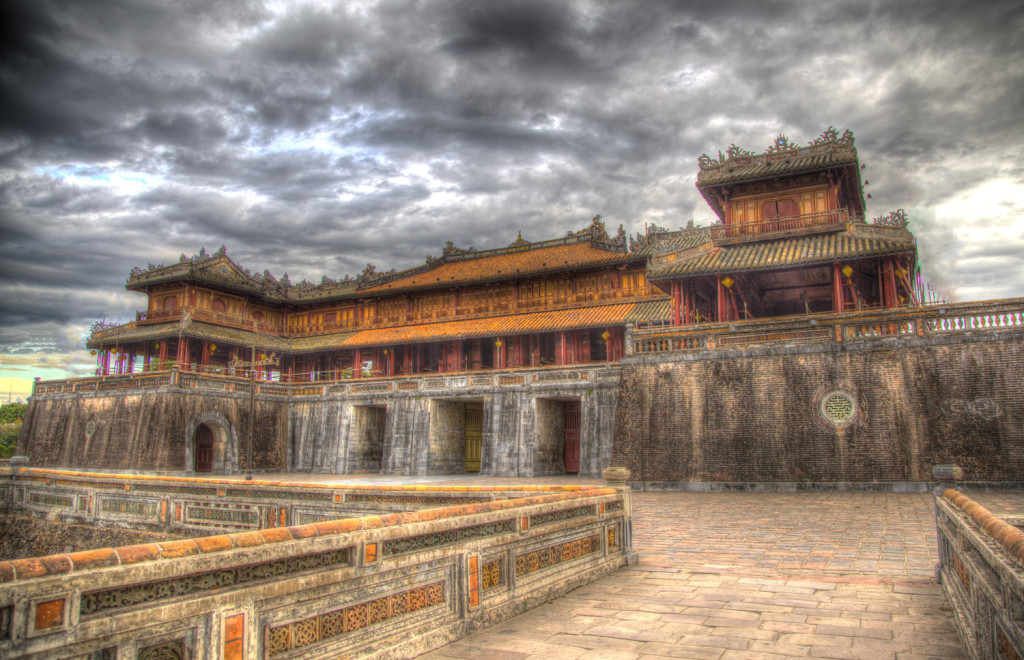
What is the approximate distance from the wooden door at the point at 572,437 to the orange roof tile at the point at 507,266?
8.49 meters

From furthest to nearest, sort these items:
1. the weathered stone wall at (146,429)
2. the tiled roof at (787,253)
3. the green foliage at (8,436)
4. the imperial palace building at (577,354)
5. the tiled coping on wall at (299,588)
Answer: the green foliage at (8,436) < the weathered stone wall at (146,429) < the tiled roof at (787,253) < the imperial palace building at (577,354) < the tiled coping on wall at (299,588)

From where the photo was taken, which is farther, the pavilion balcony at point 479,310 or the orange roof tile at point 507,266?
the orange roof tile at point 507,266

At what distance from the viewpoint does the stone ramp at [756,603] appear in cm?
488

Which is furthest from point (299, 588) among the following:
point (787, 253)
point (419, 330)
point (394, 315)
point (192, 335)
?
point (394, 315)

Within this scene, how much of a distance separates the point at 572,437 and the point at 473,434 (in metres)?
4.57

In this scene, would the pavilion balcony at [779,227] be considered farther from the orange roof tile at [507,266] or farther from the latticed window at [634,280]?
the latticed window at [634,280]

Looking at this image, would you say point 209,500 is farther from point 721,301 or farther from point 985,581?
point 721,301

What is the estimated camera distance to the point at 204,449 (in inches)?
1115

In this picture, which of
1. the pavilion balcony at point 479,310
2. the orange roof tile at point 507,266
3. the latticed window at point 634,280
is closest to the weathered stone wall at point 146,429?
the pavilion balcony at point 479,310

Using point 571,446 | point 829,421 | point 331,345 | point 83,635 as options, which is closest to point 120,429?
point 331,345

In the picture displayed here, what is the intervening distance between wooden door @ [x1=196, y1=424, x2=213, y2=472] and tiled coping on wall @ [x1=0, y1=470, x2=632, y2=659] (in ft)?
83.4

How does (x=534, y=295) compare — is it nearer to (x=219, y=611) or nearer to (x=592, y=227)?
(x=592, y=227)

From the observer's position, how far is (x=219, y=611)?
3445 mm

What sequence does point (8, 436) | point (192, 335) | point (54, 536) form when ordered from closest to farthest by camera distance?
point (54, 536)
point (192, 335)
point (8, 436)
